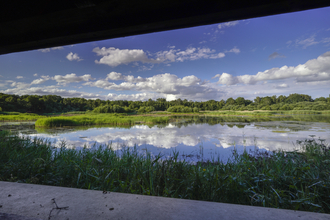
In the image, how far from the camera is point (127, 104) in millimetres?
18188

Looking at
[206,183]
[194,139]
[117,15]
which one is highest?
[117,15]

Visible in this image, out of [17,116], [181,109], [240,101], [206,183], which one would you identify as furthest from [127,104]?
[206,183]

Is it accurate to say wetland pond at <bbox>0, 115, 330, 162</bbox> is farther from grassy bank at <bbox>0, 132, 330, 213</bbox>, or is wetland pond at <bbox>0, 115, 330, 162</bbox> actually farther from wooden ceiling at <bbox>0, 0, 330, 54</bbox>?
wooden ceiling at <bbox>0, 0, 330, 54</bbox>

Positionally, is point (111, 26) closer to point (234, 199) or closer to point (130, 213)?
point (130, 213)

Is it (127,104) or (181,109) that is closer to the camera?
(127,104)

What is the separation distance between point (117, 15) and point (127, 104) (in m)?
17.4

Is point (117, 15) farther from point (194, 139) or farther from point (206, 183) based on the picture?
point (194, 139)

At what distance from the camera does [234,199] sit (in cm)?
173

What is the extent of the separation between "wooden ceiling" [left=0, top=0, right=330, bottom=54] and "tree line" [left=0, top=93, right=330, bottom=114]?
10.9 m

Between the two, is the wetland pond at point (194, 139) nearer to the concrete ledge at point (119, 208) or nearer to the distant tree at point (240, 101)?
the concrete ledge at point (119, 208)

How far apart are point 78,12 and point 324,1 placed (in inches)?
69.5

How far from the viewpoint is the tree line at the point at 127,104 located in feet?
34.0

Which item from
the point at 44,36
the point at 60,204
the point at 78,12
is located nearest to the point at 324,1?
the point at 78,12

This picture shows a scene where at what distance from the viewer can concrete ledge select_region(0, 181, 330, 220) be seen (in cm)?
107
